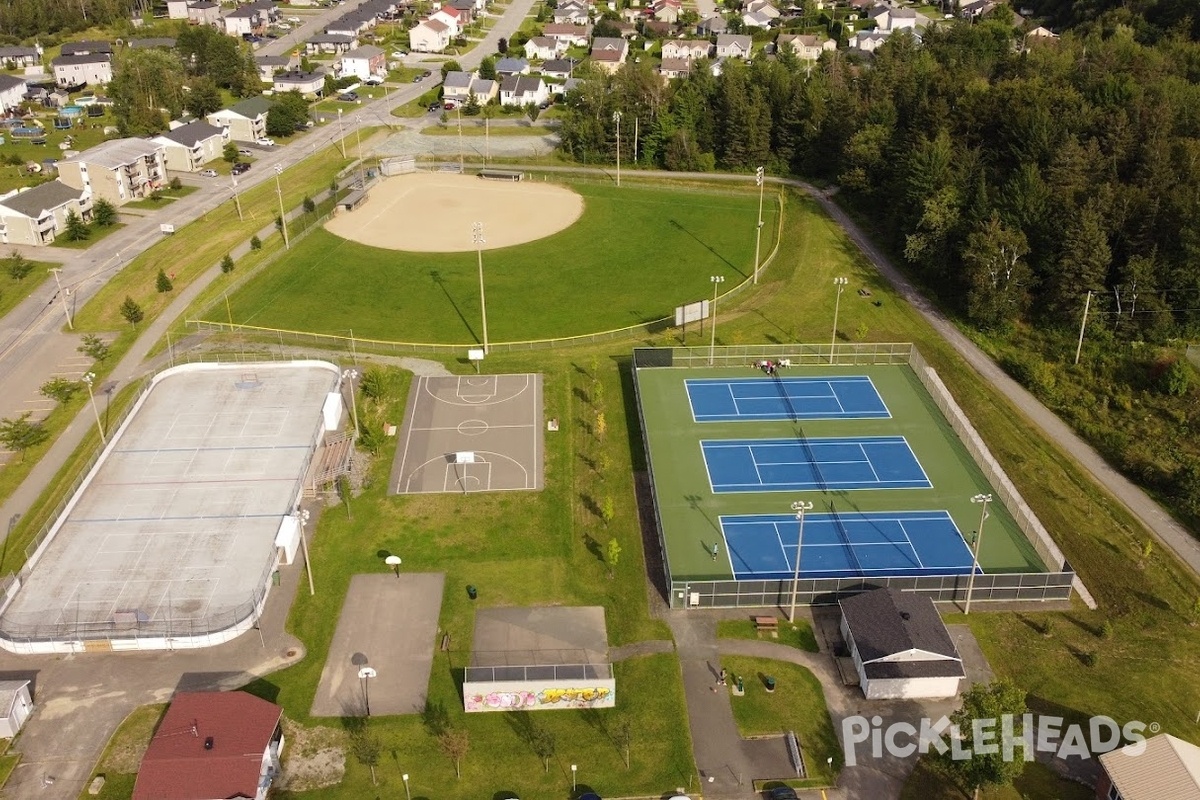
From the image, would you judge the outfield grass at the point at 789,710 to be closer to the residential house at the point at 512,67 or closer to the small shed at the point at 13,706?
the small shed at the point at 13,706

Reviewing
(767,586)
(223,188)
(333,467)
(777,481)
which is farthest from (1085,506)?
(223,188)

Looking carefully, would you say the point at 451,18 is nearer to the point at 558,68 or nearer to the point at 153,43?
the point at 558,68

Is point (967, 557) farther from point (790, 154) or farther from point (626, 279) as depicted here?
point (790, 154)

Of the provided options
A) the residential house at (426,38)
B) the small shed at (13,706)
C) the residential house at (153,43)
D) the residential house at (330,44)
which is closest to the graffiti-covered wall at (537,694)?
the small shed at (13,706)

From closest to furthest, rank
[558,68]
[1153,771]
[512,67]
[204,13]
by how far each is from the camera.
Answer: [1153,771] < [558,68] < [512,67] < [204,13]

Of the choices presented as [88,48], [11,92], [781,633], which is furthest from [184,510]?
[88,48]
